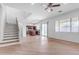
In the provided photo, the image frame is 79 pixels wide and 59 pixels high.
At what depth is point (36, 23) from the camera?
276 centimetres

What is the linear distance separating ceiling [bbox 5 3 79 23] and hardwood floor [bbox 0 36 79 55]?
508 millimetres

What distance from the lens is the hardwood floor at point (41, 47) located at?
7.99ft

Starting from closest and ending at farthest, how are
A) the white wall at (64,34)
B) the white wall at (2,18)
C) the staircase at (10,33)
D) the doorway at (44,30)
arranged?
1. the white wall at (2,18)
2. the staircase at (10,33)
3. the white wall at (64,34)
4. the doorway at (44,30)

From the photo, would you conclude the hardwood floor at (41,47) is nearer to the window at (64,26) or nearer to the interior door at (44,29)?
the interior door at (44,29)

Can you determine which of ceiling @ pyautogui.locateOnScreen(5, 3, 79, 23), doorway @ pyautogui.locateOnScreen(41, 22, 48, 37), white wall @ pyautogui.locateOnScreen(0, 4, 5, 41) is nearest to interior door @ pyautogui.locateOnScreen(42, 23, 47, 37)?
doorway @ pyautogui.locateOnScreen(41, 22, 48, 37)

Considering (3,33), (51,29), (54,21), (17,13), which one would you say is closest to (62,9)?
(54,21)

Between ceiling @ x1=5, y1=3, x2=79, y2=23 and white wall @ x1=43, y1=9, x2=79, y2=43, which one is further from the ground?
ceiling @ x1=5, y1=3, x2=79, y2=23

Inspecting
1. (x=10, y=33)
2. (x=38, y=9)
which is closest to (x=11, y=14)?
(x=10, y=33)

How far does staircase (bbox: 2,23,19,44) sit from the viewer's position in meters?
2.47

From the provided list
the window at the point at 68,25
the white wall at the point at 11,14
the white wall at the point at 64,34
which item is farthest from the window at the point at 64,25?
the white wall at the point at 11,14

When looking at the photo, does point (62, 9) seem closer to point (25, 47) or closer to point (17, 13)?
point (17, 13)

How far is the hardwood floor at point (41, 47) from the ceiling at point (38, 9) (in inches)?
20.0

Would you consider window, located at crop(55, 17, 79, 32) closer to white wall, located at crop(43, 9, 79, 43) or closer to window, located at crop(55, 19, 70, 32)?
window, located at crop(55, 19, 70, 32)

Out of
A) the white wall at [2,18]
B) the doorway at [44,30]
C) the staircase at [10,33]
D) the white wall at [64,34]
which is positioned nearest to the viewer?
the white wall at [2,18]
